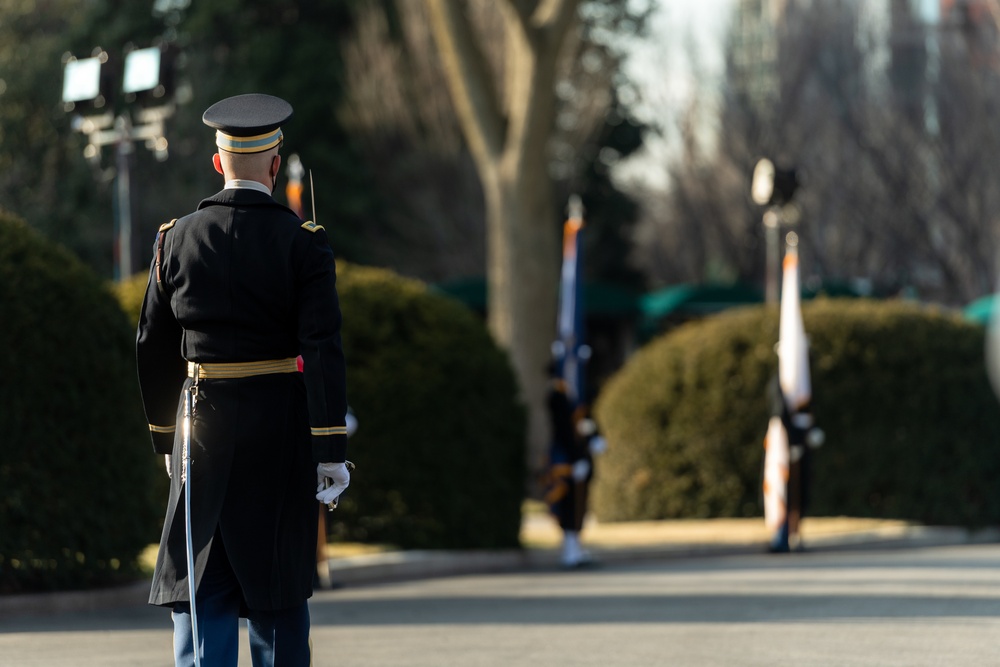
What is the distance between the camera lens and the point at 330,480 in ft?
18.1

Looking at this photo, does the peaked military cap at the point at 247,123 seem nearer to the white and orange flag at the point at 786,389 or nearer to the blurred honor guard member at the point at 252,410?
the blurred honor guard member at the point at 252,410

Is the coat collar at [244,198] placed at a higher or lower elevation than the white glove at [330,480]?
higher

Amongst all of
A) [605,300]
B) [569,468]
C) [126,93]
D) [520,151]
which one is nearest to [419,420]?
[569,468]

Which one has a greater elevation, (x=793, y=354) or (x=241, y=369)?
(x=793, y=354)

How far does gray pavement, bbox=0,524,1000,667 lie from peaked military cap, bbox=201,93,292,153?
10.9 feet

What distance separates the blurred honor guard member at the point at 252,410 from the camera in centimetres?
546

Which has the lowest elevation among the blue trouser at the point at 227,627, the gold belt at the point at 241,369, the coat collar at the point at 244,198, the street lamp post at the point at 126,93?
the blue trouser at the point at 227,627

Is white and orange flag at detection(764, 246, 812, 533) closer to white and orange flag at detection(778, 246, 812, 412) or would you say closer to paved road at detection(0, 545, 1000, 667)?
white and orange flag at detection(778, 246, 812, 412)

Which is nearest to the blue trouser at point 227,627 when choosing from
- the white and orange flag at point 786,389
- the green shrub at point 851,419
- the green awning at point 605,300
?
the white and orange flag at point 786,389

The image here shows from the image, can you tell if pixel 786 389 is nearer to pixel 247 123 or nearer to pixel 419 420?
pixel 419 420

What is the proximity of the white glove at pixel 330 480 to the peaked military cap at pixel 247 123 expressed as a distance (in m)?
1.11

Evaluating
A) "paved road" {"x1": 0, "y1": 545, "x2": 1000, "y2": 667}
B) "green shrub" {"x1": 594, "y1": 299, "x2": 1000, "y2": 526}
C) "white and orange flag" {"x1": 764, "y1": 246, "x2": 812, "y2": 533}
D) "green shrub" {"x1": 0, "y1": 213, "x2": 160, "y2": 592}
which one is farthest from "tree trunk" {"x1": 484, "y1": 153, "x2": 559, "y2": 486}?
"green shrub" {"x1": 0, "y1": 213, "x2": 160, "y2": 592}

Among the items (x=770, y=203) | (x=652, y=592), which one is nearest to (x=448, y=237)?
(x=770, y=203)

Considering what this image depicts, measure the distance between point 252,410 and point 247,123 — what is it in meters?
0.97
